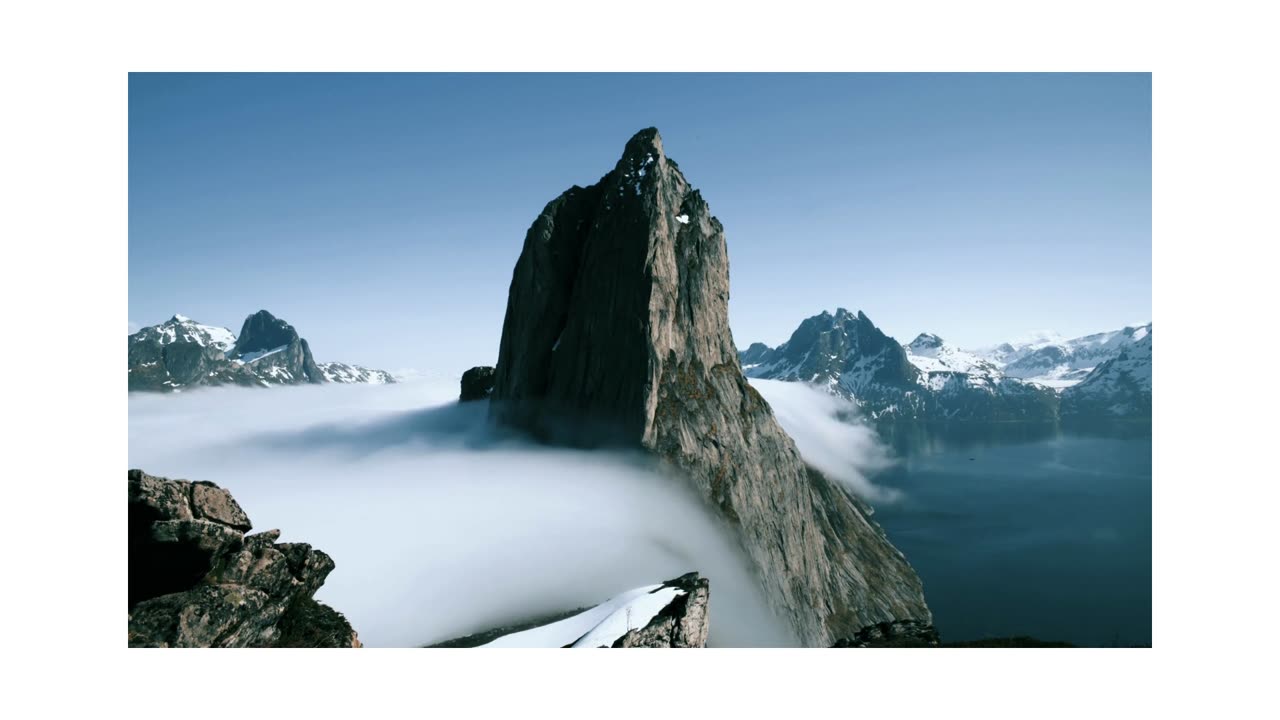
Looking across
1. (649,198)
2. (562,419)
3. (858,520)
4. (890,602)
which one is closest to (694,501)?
(562,419)

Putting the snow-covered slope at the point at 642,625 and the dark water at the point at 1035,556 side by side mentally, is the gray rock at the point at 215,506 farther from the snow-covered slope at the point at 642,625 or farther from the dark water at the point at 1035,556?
the dark water at the point at 1035,556

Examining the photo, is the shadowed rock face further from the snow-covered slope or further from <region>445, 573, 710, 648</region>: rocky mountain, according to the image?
the snow-covered slope

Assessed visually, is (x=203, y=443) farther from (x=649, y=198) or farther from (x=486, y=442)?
(x=649, y=198)

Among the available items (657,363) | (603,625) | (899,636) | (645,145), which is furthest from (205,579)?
(645,145)

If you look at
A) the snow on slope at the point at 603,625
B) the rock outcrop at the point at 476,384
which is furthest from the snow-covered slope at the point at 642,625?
the rock outcrop at the point at 476,384

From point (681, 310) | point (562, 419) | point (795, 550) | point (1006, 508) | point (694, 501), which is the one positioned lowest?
point (1006, 508)

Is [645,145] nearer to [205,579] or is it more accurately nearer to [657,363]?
[657,363]
